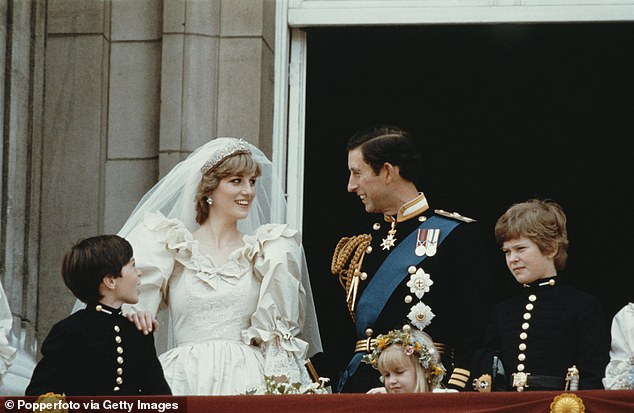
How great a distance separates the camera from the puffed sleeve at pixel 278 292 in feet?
26.4

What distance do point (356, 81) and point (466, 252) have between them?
176 inches

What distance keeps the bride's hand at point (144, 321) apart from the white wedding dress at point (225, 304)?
0.41 m

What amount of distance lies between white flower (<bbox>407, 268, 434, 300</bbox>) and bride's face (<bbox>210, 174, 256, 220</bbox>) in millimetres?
892

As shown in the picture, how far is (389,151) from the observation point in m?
8.05

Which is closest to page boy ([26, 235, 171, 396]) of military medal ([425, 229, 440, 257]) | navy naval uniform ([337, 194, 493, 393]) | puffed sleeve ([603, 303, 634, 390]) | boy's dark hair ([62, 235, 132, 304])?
boy's dark hair ([62, 235, 132, 304])

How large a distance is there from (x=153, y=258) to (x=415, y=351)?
4.75 ft

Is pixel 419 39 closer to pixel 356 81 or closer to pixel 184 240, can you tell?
pixel 356 81

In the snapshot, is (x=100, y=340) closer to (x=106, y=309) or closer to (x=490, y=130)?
(x=106, y=309)

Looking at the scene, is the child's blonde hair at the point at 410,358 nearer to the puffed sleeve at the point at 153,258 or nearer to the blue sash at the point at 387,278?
the blue sash at the point at 387,278

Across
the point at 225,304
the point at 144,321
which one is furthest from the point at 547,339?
the point at 144,321

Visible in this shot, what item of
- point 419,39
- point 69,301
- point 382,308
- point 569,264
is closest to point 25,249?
point 69,301

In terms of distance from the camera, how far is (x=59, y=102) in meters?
9.45

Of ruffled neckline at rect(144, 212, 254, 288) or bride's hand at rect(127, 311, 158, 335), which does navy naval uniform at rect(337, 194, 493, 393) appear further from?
bride's hand at rect(127, 311, 158, 335)

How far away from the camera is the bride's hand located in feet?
24.5
